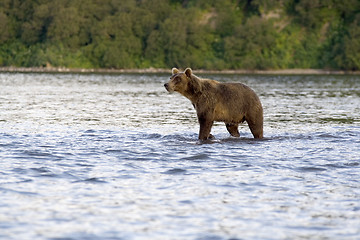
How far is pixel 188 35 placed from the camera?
494ft

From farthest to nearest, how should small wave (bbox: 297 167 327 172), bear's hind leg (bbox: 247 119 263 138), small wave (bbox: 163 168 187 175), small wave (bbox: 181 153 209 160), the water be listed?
bear's hind leg (bbox: 247 119 263 138) < small wave (bbox: 181 153 209 160) < small wave (bbox: 297 167 327 172) < small wave (bbox: 163 168 187 175) < the water

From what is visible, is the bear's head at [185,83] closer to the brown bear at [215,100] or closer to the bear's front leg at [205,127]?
the brown bear at [215,100]

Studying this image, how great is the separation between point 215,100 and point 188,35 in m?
134

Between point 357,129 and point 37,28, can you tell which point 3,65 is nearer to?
point 37,28

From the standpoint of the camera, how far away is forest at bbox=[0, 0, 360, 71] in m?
143

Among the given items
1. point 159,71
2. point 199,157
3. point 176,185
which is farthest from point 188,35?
point 176,185

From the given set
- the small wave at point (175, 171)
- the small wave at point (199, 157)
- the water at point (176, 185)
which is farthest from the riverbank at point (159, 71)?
the small wave at point (175, 171)

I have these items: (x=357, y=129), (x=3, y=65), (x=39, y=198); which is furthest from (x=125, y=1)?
(x=39, y=198)

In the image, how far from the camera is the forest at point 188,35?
143m

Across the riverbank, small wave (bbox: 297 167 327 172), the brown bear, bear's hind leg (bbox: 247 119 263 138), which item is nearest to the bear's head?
the brown bear

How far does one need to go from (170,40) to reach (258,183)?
139m

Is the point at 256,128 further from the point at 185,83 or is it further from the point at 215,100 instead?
the point at 185,83

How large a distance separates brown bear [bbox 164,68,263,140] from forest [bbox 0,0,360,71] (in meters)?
123

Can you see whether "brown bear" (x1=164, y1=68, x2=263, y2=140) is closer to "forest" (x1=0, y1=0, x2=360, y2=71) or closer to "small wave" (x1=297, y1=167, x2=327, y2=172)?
"small wave" (x1=297, y1=167, x2=327, y2=172)
